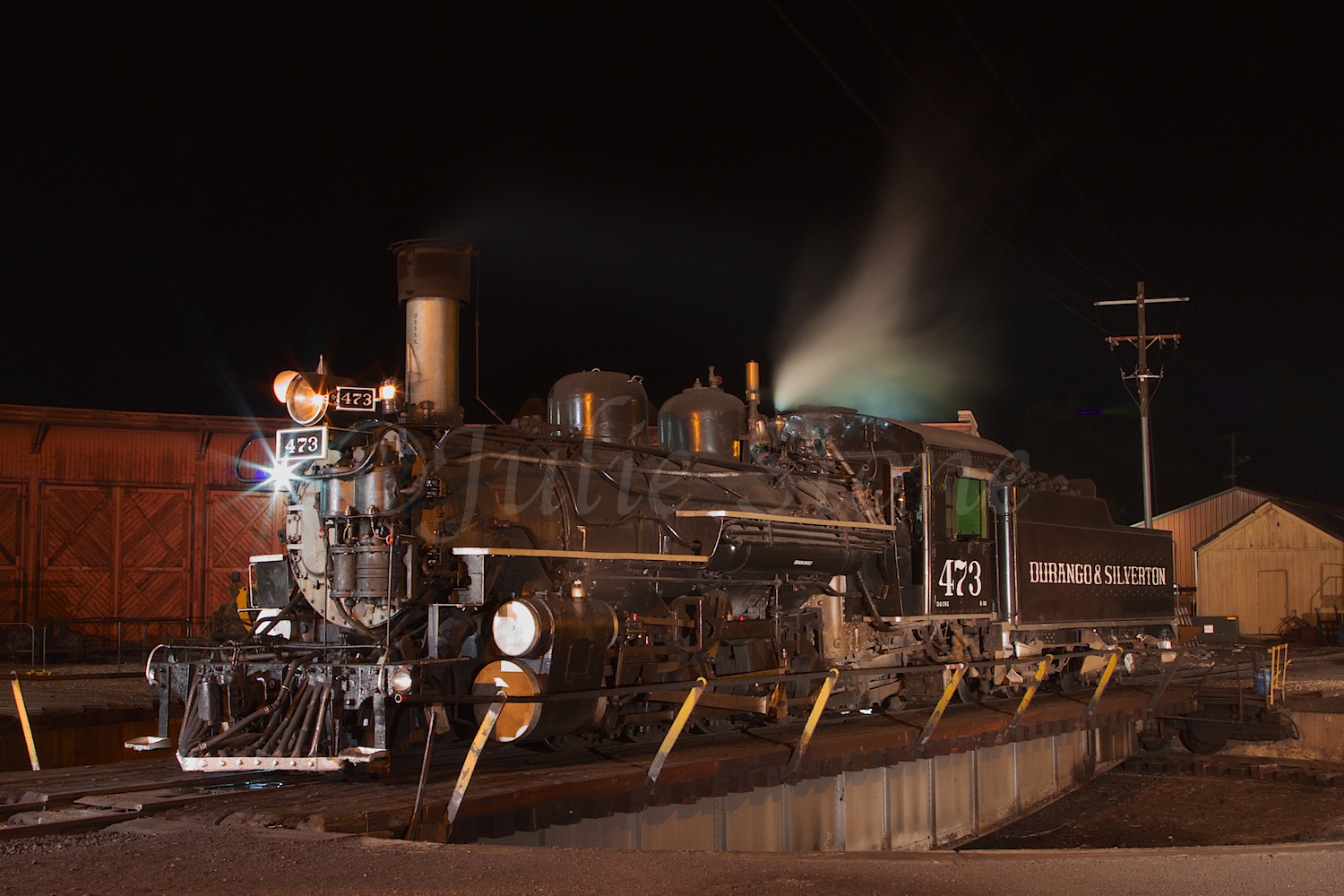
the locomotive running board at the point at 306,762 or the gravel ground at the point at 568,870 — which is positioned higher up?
the locomotive running board at the point at 306,762

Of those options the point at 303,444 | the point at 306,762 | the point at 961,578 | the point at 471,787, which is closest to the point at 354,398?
the point at 303,444

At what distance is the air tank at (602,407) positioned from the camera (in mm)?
11320

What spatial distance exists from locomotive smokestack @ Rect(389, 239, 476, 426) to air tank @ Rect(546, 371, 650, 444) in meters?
1.17

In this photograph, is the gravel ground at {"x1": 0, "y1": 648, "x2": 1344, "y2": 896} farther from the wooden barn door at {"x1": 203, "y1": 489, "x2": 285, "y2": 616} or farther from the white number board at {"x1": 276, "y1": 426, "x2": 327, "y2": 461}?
the wooden barn door at {"x1": 203, "y1": 489, "x2": 285, "y2": 616}

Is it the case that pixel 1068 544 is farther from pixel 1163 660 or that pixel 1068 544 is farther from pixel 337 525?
pixel 337 525

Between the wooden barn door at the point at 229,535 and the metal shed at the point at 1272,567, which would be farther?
the metal shed at the point at 1272,567

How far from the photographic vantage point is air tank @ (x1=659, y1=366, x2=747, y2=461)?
40.1 feet

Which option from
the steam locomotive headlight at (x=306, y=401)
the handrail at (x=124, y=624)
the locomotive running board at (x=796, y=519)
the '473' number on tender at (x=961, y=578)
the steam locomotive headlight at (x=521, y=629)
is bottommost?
the handrail at (x=124, y=624)

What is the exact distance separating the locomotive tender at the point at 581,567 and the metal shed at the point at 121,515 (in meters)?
12.9

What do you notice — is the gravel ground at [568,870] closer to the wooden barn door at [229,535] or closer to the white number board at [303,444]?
the white number board at [303,444]

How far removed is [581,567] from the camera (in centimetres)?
916

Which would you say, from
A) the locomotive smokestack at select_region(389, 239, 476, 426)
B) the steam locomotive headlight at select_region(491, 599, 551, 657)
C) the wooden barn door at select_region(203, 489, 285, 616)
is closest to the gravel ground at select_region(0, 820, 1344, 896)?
the steam locomotive headlight at select_region(491, 599, 551, 657)

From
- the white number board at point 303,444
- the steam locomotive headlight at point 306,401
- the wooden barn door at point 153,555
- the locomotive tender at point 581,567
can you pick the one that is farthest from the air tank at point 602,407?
the wooden barn door at point 153,555

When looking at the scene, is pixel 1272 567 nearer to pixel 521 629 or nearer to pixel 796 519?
pixel 796 519
